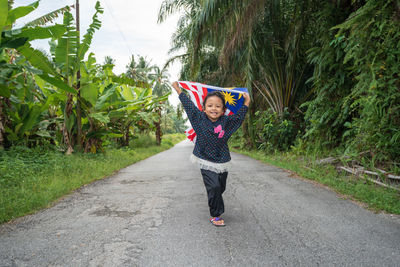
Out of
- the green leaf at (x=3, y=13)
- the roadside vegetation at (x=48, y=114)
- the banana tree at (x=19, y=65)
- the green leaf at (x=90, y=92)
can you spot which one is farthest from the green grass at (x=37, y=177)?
the green leaf at (x=3, y=13)

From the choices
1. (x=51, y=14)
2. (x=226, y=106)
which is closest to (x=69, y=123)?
(x=51, y=14)

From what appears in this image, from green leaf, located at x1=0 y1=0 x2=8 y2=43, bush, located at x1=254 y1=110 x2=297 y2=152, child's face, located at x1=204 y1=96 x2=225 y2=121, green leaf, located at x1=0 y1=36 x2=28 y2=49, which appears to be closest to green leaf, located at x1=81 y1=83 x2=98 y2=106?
green leaf, located at x1=0 y1=36 x2=28 y2=49

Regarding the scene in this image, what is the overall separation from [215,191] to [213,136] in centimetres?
68

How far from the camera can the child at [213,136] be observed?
344 cm

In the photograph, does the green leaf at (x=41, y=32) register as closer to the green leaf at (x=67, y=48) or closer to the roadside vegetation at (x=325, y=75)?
the green leaf at (x=67, y=48)

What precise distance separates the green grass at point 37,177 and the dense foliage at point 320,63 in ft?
16.8

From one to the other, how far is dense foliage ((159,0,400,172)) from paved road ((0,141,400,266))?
1.98m

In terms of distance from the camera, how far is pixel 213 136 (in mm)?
3465

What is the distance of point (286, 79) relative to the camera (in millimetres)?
11133

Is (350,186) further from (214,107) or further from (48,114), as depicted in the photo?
(48,114)

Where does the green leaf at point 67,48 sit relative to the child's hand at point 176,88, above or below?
above

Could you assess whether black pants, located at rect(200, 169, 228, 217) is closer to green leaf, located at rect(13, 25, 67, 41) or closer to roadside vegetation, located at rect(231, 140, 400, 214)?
roadside vegetation, located at rect(231, 140, 400, 214)

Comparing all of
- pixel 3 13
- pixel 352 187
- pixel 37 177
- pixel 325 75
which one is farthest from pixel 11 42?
pixel 325 75

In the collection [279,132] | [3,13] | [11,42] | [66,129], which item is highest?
[3,13]
